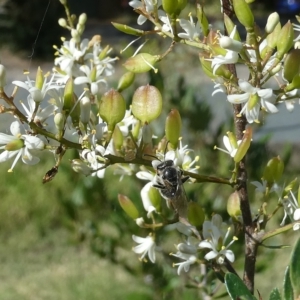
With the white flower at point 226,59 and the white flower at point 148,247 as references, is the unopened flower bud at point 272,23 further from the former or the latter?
the white flower at point 148,247

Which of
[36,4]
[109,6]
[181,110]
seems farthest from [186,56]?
[181,110]

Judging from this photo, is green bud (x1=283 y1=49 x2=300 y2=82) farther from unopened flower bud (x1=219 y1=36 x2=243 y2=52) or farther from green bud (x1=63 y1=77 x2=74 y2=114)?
green bud (x1=63 y1=77 x2=74 y2=114)

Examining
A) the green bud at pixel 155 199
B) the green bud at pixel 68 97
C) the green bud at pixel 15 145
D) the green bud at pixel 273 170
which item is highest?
the green bud at pixel 68 97

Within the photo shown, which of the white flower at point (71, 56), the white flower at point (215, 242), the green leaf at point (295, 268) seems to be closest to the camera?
the green leaf at point (295, 268)

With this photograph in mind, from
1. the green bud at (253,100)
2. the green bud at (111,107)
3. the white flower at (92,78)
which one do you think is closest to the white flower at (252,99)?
the green bud at (253,100)

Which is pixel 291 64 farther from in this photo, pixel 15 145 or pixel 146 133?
pixel 15 145

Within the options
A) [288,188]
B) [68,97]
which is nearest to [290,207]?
[288,188]

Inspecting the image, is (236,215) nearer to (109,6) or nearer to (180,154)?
(180,154)
